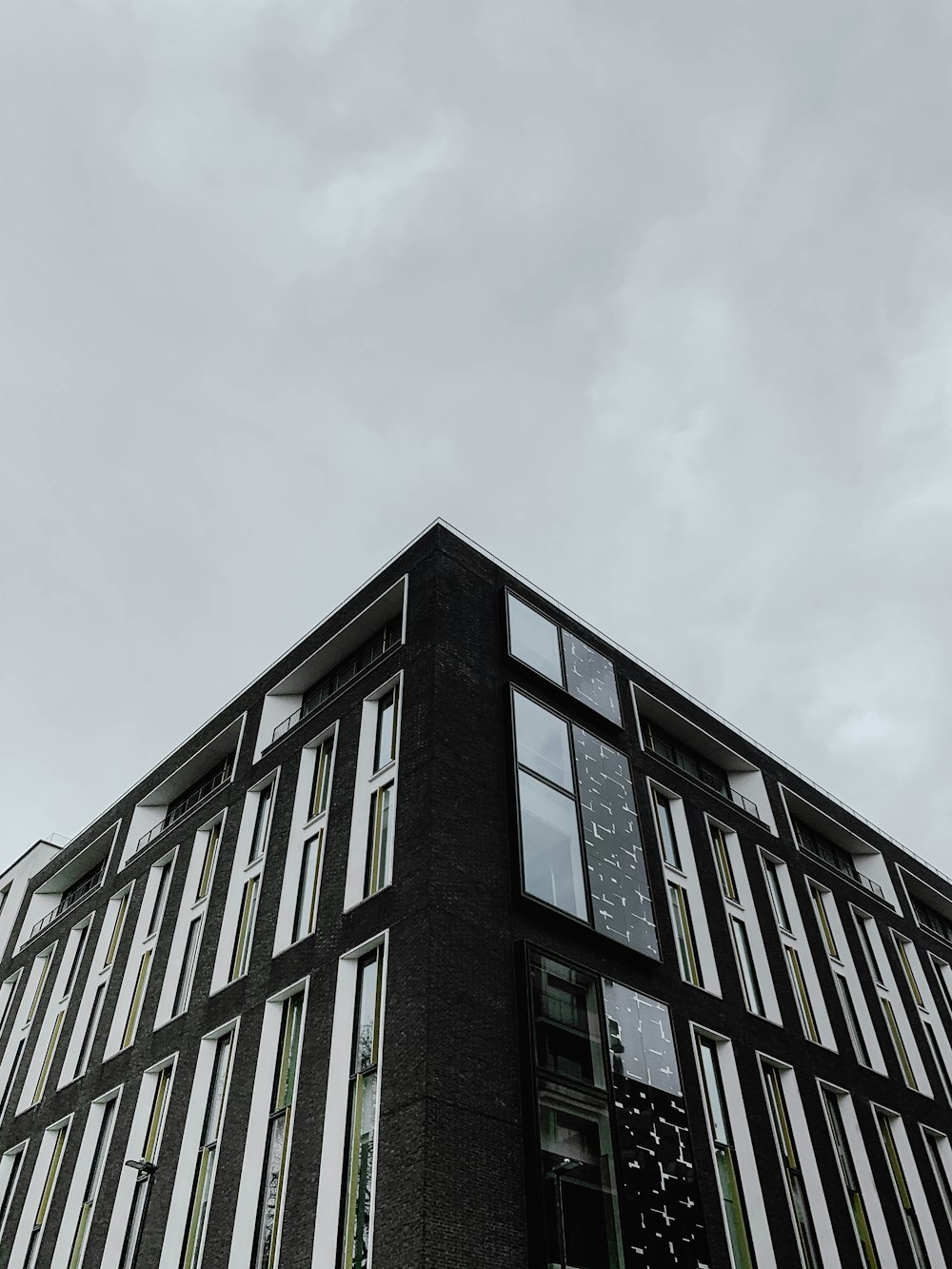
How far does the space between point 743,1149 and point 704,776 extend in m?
12.2

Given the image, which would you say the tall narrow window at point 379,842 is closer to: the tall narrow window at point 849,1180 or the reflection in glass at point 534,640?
the reflection in glass at point 534,640

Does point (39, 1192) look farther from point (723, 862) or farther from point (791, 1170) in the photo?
point (723, 862)

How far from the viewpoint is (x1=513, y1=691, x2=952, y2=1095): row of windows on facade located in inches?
920

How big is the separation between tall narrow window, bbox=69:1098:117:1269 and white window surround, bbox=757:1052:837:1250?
16.1m

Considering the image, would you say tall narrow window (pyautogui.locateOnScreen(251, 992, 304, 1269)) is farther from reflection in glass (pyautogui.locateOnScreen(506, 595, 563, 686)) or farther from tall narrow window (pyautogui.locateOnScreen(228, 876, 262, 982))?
reflection in glass (pyautogui.locateOnScreen(506, 595, 563, 686))

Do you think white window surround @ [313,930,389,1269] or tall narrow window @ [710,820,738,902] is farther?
tall narrow window @ [710,820,738,902]

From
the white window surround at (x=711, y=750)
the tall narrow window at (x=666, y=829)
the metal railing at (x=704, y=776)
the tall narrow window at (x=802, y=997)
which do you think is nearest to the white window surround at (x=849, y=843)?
the white window surround at (x=711, y=750)

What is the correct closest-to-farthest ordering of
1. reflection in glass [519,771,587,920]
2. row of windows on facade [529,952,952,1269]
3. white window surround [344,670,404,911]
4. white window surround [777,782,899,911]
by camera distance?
row of windows on facade [529,952,952,1269] → reflection in glass [519,771,587,920] → white window surround [344,670,404,911] → white window surround [777,782,899,911]

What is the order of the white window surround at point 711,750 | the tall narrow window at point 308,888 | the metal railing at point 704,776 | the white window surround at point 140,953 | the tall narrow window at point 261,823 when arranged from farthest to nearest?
the metal railing at point 704,776 < the white window surround at point 711,750 < the white window surround at point 140,953 < the tall narrow window at point 261,823 < the tall narrow window at point 308,888

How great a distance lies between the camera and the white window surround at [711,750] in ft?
103

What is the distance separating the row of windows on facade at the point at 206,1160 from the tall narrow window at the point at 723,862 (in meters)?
12.1

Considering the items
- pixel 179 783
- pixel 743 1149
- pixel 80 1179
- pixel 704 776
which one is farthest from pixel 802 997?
pixel 179 783

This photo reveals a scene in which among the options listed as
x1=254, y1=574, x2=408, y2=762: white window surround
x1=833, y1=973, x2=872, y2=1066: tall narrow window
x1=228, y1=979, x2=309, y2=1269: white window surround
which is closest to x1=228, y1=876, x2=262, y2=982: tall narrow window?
x1=228, y1=979, x2=309, y2=1269: white window surround

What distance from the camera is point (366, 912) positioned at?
21.8m
